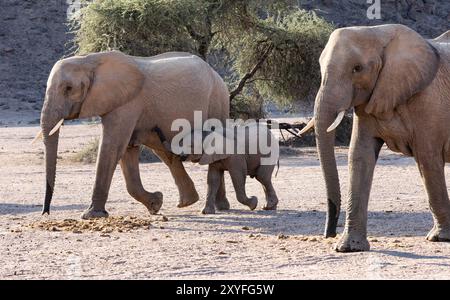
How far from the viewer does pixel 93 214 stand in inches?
452

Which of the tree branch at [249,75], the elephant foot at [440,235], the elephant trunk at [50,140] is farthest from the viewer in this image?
the tree branch at [249,75]

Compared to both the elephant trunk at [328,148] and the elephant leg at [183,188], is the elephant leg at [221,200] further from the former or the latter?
the elephant trunk at [328,148]

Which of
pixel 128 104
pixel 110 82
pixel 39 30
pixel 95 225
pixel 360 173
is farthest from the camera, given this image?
pixel 39 30

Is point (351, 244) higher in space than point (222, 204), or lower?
higher

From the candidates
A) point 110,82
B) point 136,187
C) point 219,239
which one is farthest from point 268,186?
point 219,239

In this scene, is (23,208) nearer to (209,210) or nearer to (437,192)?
(209,210)

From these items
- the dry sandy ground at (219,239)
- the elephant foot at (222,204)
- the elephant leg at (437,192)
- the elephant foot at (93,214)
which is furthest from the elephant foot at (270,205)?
the elephant leg at (437,192)

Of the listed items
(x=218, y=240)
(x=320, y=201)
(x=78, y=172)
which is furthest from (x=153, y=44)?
(x=218, y=240)

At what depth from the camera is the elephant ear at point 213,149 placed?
12.1 meters

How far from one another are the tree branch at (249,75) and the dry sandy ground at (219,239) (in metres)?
4.58

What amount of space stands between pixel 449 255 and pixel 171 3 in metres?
11.4

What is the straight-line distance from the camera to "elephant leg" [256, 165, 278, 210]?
1248cm

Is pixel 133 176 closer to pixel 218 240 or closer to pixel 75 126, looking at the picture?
pixel 218 240

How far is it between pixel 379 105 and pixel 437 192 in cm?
88
